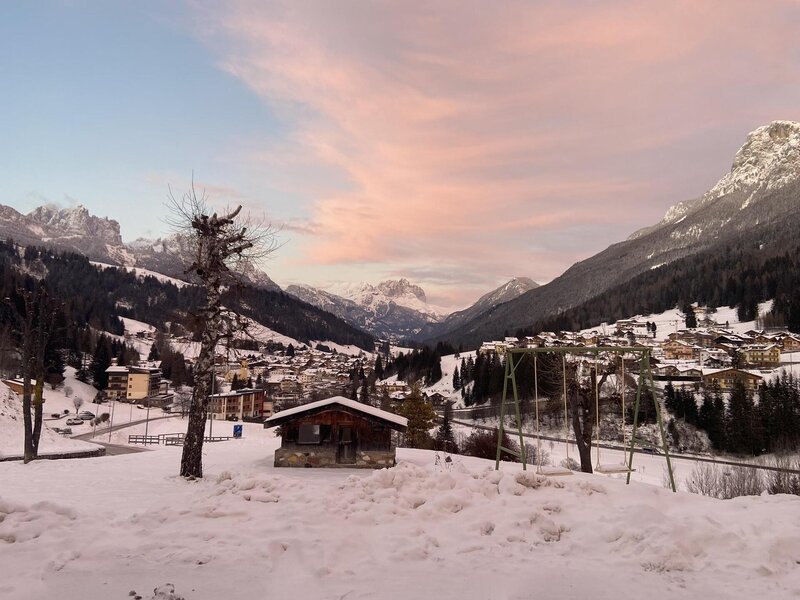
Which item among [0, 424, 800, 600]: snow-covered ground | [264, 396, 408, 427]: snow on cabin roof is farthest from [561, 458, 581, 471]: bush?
[0, 424, 800, 600]: snow-covered ground

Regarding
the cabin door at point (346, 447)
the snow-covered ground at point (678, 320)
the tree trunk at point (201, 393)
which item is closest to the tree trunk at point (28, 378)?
the tree trunk at point (201, 393)

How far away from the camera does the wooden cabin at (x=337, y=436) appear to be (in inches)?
944

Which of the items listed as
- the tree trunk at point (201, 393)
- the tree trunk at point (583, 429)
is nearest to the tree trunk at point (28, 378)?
the tree trunk at point (201, 393)

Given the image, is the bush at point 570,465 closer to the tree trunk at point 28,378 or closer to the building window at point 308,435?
the building window at point 308,435

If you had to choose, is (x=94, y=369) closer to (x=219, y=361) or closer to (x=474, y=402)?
(x=474, y=402)

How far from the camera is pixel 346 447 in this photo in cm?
2422

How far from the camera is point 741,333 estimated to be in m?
152

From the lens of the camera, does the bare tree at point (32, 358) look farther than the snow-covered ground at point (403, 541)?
Yes

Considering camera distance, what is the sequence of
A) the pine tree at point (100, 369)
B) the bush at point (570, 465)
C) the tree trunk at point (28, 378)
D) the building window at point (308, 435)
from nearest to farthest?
the tree trunk at point (28, 378) → the building window at point (308, 435) → the bush at point (570, 465) → the pine tree at point (100, 369)

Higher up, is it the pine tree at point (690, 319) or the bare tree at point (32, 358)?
the pine tree at point (690, 319)

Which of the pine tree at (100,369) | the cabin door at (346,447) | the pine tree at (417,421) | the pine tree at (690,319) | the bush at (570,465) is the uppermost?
the pine tree at (690,319)

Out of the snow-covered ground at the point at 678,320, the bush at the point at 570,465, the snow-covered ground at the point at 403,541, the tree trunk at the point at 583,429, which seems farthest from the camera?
the snow-covered ground at the point at 678,320

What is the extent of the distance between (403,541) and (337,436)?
50.0 ft

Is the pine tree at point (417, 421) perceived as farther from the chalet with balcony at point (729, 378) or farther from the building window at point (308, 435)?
the chalet with balcony at point (729, 378)
